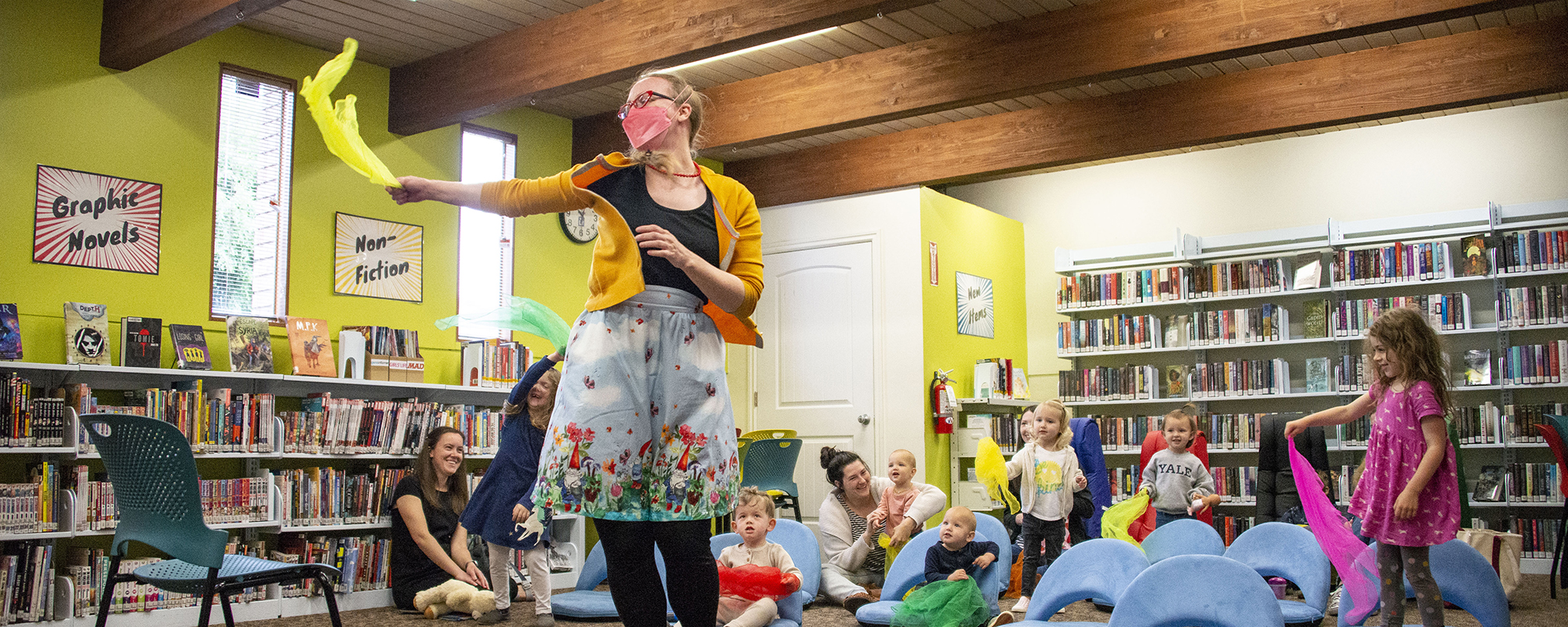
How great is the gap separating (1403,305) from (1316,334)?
614mm

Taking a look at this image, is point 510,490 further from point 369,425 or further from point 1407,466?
point 1407,466

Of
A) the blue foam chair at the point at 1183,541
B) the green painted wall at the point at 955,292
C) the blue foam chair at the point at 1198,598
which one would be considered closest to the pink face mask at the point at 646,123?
the blue foam chair at the point at 1198,598

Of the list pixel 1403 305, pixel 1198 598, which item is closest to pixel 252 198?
pixel 1198 598

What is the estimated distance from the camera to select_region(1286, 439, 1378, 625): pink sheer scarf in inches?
125

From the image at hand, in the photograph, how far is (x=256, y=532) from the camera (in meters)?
5.30

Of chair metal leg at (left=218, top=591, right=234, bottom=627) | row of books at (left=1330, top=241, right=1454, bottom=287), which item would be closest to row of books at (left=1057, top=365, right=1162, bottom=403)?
row of books at (left=1330, top=241, right=1454, bottom=287)

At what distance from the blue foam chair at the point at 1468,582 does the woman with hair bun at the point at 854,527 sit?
2148 mm

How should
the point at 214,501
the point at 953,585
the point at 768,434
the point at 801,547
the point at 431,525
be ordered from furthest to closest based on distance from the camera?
1. the point at 768,434
2. the point at 431,525
3. the point at 214,501
4. the point at 801,547
5. the point at 953,585

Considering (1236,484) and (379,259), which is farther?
(1236,484)

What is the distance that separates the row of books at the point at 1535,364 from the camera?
691cm

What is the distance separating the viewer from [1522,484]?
690 cm

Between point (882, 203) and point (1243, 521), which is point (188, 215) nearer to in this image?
point (882, 203)

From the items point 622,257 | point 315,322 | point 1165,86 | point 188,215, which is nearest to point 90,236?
point 188,215

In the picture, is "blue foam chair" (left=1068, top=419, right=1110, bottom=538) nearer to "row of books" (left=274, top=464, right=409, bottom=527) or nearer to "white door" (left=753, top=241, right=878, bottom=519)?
"white door" (left=753, top=241, right=878, bottom=519)
